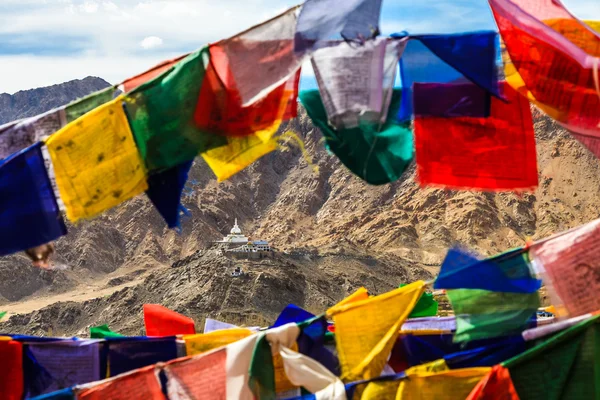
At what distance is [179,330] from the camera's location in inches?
195

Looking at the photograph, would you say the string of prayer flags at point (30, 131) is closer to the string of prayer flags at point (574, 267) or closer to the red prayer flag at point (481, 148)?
the red prayer flag at point (481, 148)

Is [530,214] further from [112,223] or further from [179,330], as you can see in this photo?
[179,330]

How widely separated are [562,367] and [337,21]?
1657mm

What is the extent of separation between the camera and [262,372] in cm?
346

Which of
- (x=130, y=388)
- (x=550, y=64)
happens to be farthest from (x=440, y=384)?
(x=550, y=64)

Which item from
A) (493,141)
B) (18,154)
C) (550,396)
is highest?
(18,154)

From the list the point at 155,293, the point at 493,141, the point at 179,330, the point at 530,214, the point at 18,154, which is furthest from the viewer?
the point at 530,214

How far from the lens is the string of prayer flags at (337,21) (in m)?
3.41

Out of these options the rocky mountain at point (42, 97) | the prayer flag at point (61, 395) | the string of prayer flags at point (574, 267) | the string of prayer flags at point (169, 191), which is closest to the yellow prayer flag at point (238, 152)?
the string of prayer flags at point (169, 191)

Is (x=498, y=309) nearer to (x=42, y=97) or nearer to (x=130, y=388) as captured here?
(x=130, y=388)

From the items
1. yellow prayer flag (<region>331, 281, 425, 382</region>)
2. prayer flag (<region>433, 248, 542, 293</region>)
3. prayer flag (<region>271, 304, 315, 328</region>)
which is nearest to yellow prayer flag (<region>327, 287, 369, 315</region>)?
yellow prayer flag (<region>331, 281, 425, 382</region>)

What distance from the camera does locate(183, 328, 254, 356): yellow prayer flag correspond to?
389 centimetres

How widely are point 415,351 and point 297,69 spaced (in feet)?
4.69

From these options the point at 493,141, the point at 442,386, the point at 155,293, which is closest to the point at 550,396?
the point at 442,386
